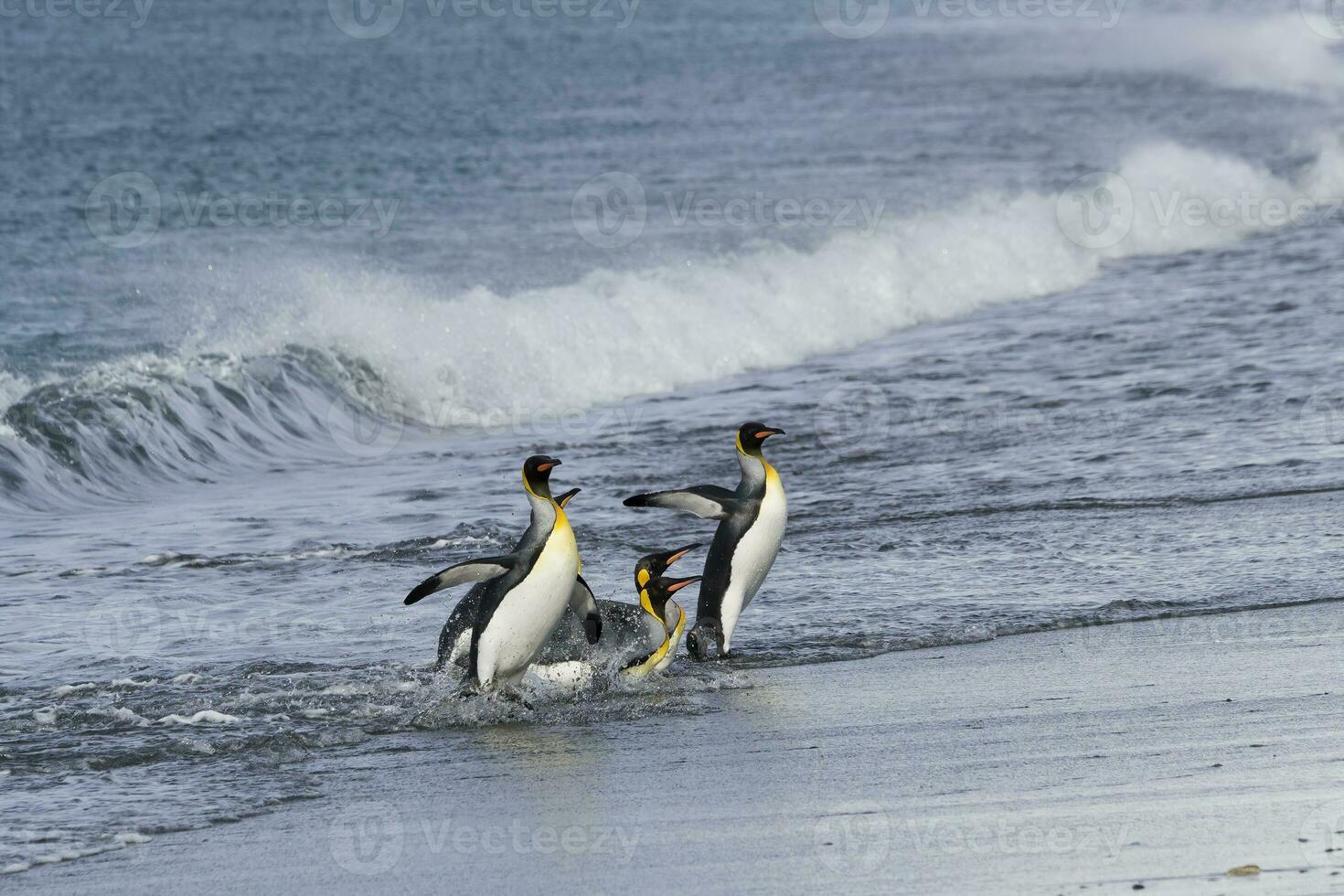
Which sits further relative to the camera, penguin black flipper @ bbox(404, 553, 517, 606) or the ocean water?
the ocean water

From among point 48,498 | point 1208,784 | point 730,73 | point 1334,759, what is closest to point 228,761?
point 1208,784

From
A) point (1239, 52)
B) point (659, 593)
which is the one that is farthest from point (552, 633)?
point (1239, 52)

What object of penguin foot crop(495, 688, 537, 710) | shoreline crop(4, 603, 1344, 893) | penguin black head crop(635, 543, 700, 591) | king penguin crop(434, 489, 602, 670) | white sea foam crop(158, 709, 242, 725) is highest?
penguin black head crop(635, 543, 700, 591)

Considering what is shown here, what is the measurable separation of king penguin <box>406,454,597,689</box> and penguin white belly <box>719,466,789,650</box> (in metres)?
0.70

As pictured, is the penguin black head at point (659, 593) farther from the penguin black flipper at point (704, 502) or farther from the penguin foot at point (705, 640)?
the penguin black flipper at point (704, 502)

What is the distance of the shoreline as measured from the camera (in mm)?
4402

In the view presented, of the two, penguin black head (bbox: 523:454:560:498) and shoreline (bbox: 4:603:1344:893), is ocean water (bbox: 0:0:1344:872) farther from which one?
penguin black head (bbox: 523:454:560:498)

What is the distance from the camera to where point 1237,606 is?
6.89 m

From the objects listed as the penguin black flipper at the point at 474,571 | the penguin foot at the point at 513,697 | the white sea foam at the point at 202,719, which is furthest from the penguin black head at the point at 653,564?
the white sea foam at the point at 202,719

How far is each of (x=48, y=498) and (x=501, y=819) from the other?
621 cm

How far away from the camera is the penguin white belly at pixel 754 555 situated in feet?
22.5

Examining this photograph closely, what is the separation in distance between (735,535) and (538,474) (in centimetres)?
109

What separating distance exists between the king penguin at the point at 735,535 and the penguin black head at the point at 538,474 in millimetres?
425

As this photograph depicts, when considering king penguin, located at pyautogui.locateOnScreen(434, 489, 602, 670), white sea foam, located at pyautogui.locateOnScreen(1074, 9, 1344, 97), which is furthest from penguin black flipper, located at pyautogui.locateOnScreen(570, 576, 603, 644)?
white sea foam, located at pyautogui.locateOnScreen(1074, 9, 1344, 97)
